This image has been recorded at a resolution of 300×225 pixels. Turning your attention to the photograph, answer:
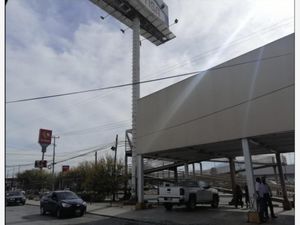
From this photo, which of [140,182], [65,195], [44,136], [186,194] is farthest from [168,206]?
[44,136]

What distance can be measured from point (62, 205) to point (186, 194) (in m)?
7.52

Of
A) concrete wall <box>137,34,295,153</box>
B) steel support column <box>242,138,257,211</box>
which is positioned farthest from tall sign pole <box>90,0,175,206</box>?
steel support column <box>242,138,257,211</box>

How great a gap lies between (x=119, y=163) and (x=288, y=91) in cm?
2189

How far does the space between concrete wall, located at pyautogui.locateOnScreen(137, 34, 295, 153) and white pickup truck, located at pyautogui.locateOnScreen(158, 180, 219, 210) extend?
103 inches

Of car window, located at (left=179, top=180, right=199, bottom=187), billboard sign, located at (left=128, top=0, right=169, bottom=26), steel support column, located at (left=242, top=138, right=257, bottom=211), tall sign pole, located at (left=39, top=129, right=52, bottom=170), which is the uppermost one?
billboard sign, located at (left=128, top=0, right=169, bottom=26)

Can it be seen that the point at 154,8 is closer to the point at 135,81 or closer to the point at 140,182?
the point at 135,81

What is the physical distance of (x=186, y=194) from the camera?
19016mm

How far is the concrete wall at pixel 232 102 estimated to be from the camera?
13250mm

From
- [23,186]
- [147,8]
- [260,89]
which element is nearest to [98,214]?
[260,89]

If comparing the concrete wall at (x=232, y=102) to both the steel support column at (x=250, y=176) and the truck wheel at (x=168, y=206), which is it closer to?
the steel support column at (x=250, y=176)

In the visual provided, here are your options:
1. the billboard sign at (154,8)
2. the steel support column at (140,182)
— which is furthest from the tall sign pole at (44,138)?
the steel support column at (140,182)

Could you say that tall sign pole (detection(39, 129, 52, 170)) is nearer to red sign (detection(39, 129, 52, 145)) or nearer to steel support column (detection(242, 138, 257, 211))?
red sign (detection(39, 129, 52, 145))

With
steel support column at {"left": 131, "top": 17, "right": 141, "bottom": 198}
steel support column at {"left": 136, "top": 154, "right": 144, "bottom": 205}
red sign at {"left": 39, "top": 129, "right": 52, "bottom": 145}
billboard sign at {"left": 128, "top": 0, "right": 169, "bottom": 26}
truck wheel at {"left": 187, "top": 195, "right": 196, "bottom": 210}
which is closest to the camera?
truck wheel at {"left": 187, "top": 195, "right": 196, "bottom": 210}

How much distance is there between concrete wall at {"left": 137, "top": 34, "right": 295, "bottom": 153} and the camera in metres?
13.2
